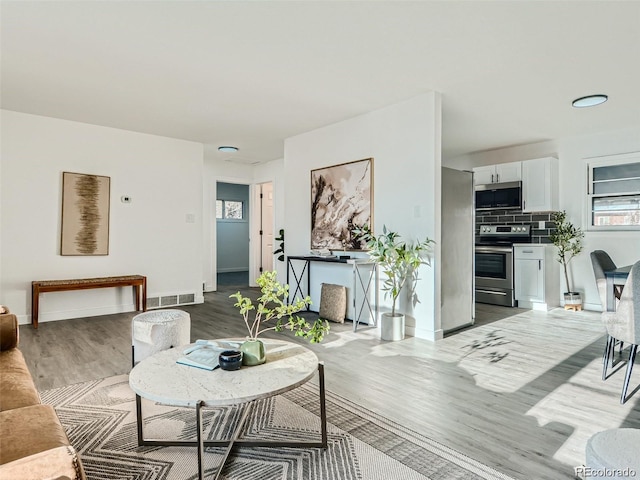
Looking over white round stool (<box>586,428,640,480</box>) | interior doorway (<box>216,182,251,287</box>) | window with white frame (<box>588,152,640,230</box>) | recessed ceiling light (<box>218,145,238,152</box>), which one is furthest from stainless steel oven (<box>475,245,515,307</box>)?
interior doorway (<box>216,182,251,287</box>)

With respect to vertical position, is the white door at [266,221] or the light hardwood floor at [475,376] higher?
the white door at [266,221]

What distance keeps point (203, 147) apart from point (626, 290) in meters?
5.71

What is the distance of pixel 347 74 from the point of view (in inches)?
138

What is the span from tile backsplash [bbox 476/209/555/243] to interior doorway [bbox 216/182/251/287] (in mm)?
5943

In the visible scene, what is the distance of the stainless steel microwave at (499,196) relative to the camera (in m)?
6.12

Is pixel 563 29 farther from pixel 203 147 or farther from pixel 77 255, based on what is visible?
pixel 77 255

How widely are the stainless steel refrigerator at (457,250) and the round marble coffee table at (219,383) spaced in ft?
8.58

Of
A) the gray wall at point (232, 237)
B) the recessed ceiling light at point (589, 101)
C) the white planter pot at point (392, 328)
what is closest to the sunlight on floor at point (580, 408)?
the white planter pot at point (392, 328)

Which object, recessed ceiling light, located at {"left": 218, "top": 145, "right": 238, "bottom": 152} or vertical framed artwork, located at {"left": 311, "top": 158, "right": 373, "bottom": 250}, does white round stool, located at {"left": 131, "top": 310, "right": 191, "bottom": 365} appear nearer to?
vertical framed artwork, located at {"left": 311, "top": 158, "right": 373, "bottom": 250}

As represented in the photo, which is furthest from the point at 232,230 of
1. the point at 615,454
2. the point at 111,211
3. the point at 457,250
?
the point at 615,454

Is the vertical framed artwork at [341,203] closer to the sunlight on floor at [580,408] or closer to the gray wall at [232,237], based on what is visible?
the sunlight on floor at [580,408]

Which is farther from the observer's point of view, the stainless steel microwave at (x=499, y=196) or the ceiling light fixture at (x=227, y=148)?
the ceiling light fixture at (x=227, y=148)

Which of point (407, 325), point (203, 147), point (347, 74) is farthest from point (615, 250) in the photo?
point (203, 147)

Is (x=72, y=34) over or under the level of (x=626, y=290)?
over
